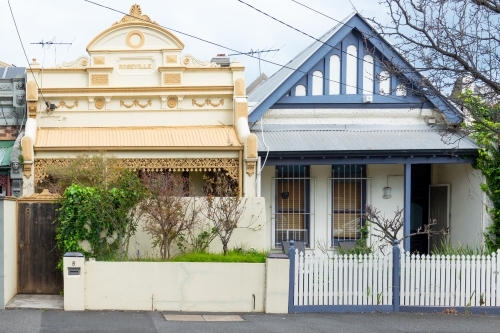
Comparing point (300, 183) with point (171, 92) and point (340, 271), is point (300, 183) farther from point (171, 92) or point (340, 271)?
point (340, 271)

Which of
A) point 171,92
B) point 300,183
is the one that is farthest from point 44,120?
point 300,183

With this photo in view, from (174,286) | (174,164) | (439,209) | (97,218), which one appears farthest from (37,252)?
(439,209)

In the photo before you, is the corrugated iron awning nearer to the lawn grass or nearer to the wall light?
the lawn grass

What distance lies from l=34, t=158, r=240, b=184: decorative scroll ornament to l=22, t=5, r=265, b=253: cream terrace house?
0.73 ft

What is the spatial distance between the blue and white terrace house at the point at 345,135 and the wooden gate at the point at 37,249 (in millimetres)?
5276

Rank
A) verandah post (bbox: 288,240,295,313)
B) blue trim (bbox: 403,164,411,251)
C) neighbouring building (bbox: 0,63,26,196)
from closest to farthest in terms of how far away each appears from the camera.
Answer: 1. verandah post (bbox: 288,240,295,313)
2. blue trim (bbox: 403,164,411,251)
3. neighbouring building (bbox: 0,63,26,196)

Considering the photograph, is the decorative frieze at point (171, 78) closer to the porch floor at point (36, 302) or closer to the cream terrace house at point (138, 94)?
the cream terrace house at point (138, 94)

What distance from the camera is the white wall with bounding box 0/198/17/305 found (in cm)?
1196

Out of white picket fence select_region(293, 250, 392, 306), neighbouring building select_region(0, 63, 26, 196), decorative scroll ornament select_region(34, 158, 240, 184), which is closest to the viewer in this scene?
white picket fence select_region(293, 250, 392, 306)

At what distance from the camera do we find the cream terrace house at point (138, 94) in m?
15.9

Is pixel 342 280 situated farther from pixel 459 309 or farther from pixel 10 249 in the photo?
pixel 10 249

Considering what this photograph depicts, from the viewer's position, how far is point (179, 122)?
16.4m

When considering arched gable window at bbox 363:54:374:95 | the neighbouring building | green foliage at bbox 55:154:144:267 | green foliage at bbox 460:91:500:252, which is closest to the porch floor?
green foliage at bbox 55:154:144:267

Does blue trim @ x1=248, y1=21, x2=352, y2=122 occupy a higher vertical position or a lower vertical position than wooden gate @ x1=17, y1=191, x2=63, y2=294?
higher
